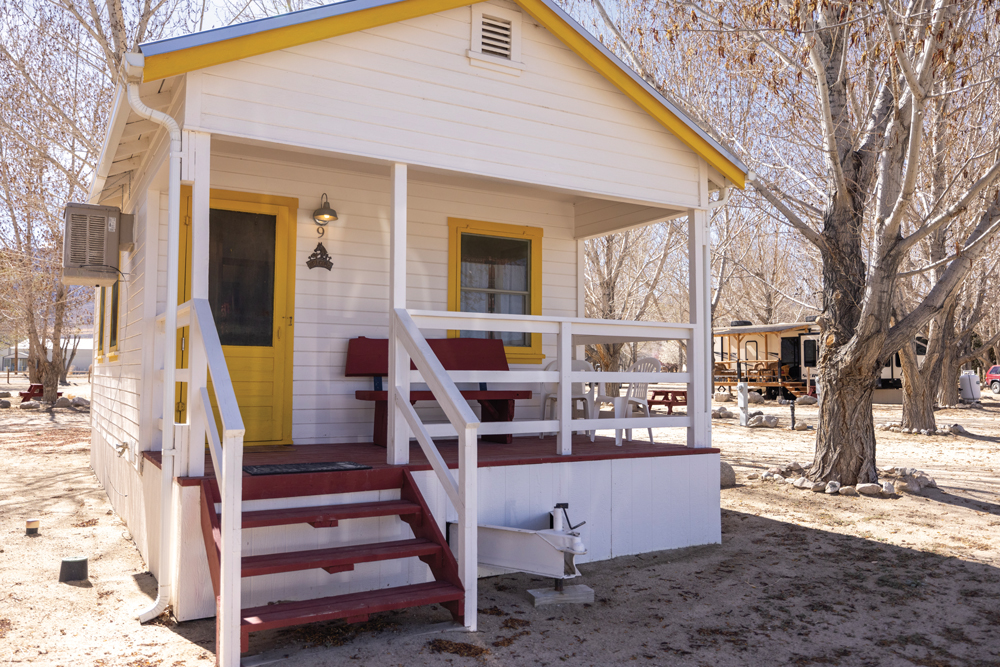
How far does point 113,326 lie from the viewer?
25.0 ft

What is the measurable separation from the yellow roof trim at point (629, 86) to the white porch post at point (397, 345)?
1.67 metres

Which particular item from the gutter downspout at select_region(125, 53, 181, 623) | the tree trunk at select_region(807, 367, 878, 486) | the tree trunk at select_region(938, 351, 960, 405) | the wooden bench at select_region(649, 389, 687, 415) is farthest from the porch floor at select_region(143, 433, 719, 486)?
the tree trunk at select_region(938, 351, 960, 405)

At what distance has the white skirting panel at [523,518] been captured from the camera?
412cm

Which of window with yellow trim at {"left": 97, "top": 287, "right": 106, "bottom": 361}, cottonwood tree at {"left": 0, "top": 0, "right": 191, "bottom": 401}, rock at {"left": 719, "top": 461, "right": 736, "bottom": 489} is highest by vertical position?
cottonwood tree at {"left": 0, "top": 0, "right": 191, "bottom": 401}

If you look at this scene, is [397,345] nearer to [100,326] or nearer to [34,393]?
[100,326]

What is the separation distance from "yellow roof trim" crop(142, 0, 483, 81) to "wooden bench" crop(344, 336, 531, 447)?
2.55 meters

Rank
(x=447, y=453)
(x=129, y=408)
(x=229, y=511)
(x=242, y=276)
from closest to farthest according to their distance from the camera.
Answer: (x=229, y=511), (x=447, y=453), (x=242, y=276), (x=129, y=408)

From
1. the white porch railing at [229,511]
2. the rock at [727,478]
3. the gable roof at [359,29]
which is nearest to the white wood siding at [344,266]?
the gable roof at [359,29]

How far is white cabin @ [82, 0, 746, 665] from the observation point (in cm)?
413

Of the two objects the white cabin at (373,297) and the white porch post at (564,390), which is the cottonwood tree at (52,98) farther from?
the white porch post at (564,390)

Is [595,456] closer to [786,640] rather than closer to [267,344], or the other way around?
[786,640]

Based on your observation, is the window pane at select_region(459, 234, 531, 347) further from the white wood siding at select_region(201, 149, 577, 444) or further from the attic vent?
the attic vent

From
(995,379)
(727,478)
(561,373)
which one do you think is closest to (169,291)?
(561,373)

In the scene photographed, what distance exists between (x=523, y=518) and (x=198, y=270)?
2.66 meters
